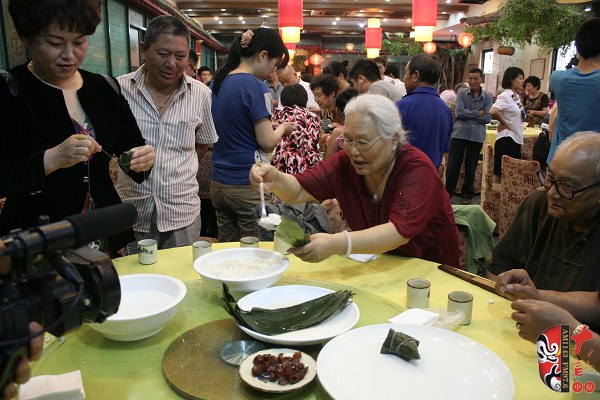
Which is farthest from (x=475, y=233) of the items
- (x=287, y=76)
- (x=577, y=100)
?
(x=287, y=76)

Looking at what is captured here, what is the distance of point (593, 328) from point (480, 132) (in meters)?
5.16

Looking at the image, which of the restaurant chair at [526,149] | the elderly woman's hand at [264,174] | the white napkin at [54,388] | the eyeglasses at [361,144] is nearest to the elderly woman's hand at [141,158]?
the elderly woman's hand at [264,174]

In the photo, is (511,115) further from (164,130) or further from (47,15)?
(47,15)

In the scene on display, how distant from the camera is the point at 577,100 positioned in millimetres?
3559

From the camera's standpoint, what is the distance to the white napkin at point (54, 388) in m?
0.99

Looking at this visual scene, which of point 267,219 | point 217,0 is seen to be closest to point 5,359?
point 267,219

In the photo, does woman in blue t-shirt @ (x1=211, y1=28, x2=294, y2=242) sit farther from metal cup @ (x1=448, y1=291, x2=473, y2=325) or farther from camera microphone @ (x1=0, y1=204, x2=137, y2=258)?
camera microphone @ (x1=0, y1=204, x2=137, y2=258)

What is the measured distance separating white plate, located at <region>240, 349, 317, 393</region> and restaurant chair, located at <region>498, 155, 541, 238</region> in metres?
2.93

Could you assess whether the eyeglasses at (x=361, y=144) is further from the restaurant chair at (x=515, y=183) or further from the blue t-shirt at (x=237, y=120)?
the restaurant chair at (x=515, y=183)

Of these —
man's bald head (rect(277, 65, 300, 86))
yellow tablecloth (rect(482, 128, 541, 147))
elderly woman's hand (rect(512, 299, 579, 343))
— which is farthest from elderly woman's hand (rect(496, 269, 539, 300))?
yellow tablecloth (rect(482, 128, 541, 147))

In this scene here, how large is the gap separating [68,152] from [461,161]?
573cm

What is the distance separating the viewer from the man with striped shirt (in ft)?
7.26

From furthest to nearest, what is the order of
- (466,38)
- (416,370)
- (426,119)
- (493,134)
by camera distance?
(466,38)
(493,134)
(426,119)
(416,370)

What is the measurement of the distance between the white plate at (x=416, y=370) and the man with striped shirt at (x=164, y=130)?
132 cm
